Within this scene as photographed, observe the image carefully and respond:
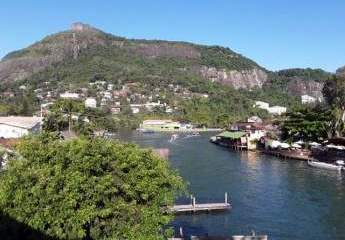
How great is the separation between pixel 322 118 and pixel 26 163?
270 feet

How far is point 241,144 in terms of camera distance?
398ft

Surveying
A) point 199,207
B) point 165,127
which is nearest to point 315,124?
point 199,207

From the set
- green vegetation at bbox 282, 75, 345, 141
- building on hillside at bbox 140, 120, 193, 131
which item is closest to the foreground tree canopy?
green vegetation at bbox 282, 75, 345, 141

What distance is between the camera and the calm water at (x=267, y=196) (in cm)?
4558

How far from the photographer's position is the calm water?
45.6 m

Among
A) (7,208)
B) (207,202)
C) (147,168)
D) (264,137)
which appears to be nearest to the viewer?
(7,208)

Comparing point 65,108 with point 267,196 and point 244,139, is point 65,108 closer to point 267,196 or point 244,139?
point 244,139

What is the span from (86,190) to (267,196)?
35.5m

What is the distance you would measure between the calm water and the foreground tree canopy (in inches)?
638

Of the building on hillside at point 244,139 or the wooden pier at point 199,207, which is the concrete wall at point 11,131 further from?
the building on hillside at point 244,139

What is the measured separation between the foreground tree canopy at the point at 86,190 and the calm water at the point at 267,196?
16.2 m

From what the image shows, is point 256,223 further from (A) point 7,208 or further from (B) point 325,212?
(A) point 7,208

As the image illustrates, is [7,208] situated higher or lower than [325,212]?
higher

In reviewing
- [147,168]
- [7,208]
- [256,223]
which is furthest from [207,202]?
[7,208]
